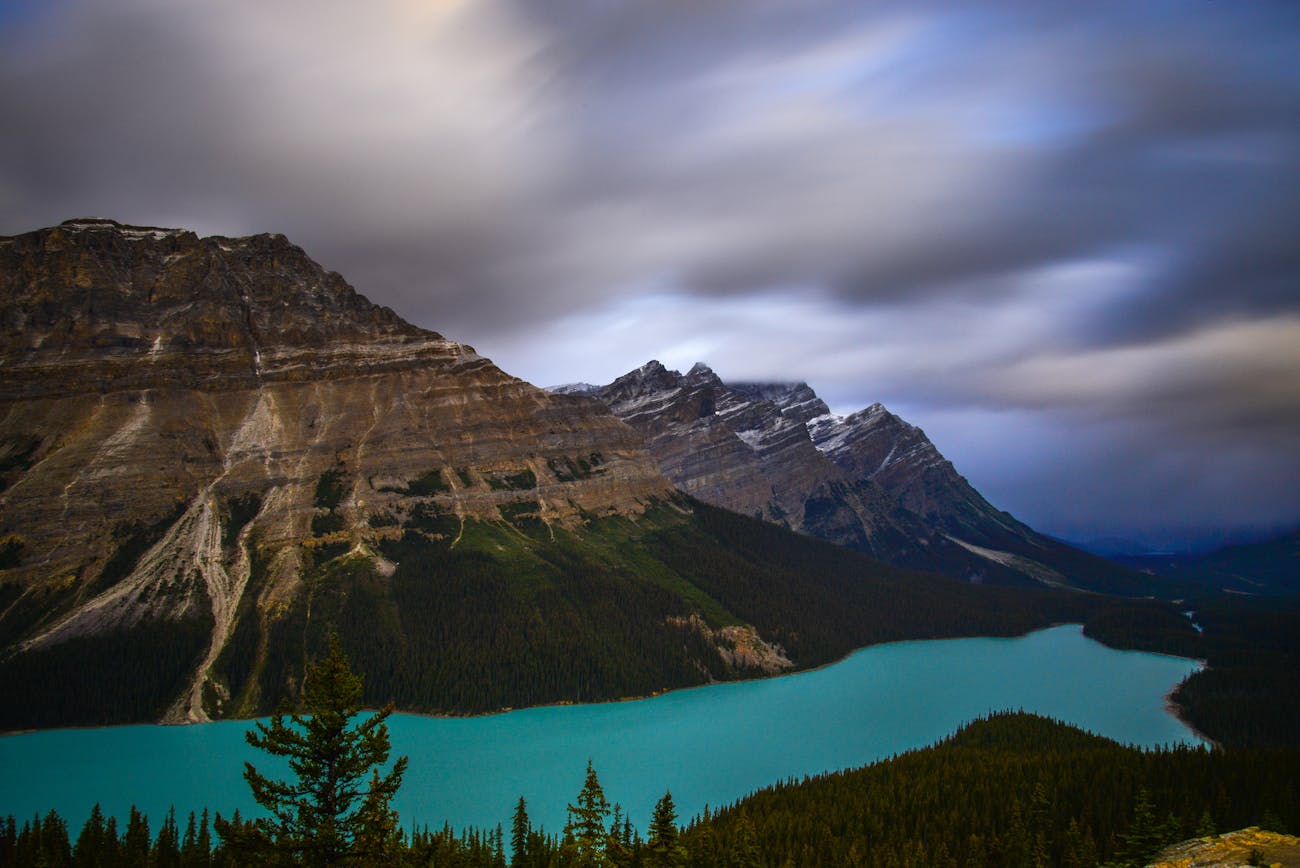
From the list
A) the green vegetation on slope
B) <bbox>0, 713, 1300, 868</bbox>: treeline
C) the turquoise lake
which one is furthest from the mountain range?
the green vegetation on slope

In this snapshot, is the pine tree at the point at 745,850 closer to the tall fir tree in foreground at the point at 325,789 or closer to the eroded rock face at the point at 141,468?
the tall fir tree in foreground at the point at 325,789

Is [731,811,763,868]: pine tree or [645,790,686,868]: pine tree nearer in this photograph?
[645,790,686,868]: pine tree

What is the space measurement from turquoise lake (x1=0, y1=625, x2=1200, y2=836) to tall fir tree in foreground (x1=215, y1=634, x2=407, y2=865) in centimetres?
6510

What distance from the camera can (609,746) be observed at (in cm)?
11569

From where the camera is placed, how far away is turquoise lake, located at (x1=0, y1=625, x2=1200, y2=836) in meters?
90.4

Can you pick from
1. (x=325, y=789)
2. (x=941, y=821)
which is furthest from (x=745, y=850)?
(x=325, y=789)

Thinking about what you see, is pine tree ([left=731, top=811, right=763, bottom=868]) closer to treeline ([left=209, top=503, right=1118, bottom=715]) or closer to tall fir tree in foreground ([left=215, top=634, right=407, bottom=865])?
tall fir tree in foreground ([left=215, top=634, right=407, bottom=865])

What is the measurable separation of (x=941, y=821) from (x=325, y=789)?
61883 mm

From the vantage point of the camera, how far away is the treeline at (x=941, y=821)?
59.2m

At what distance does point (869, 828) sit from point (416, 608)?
104484 millimetres

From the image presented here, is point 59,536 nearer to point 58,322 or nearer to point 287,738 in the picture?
point 58,322

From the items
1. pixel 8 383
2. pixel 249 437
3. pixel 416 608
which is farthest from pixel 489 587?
pixel 8 383

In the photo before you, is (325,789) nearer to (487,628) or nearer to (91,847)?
(91,847)

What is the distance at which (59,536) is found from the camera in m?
150
